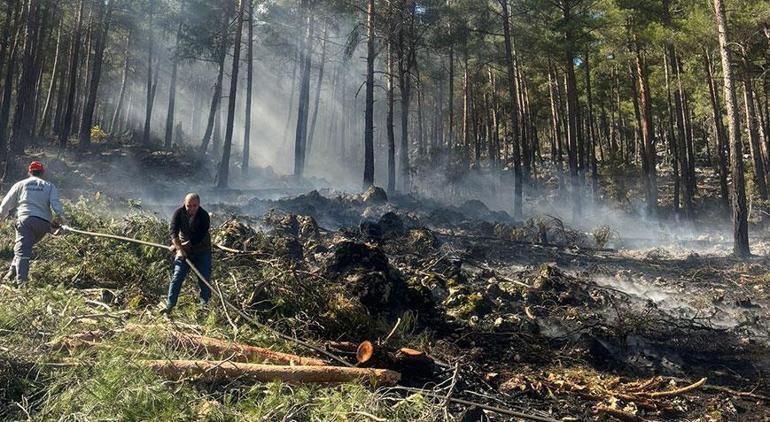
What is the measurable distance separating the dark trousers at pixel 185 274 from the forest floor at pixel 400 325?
208 mm

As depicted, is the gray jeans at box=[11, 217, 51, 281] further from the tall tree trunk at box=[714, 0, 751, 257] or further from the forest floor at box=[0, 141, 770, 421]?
the tall tree trunk at box=[714, 0, 751, 257]

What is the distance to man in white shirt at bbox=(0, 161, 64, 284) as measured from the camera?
249 inches

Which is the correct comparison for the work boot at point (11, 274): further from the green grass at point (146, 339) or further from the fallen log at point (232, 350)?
the fallen log at point (232, 350)

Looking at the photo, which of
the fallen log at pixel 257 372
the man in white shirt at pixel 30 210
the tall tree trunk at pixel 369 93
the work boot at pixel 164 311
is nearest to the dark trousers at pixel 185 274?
the work boot at pixel 164 311

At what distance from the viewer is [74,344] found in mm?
4309

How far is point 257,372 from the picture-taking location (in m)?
4.11

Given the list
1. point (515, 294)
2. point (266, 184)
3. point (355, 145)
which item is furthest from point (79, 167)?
point (355, 145)

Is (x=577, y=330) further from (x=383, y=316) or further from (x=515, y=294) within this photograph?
(x=383, y=316)

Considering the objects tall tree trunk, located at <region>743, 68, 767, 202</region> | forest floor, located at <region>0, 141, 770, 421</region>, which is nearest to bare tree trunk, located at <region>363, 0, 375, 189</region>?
forest floor, located at <region>0, 141, 770, 421</region>

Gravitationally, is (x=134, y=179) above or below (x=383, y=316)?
above

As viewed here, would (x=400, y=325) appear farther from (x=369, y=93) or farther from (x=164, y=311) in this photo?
(x=369, y=93)

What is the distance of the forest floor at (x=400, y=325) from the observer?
12.6 ft

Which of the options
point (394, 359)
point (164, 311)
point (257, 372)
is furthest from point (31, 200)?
point (394, 359)

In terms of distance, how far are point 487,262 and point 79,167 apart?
1632 cm
